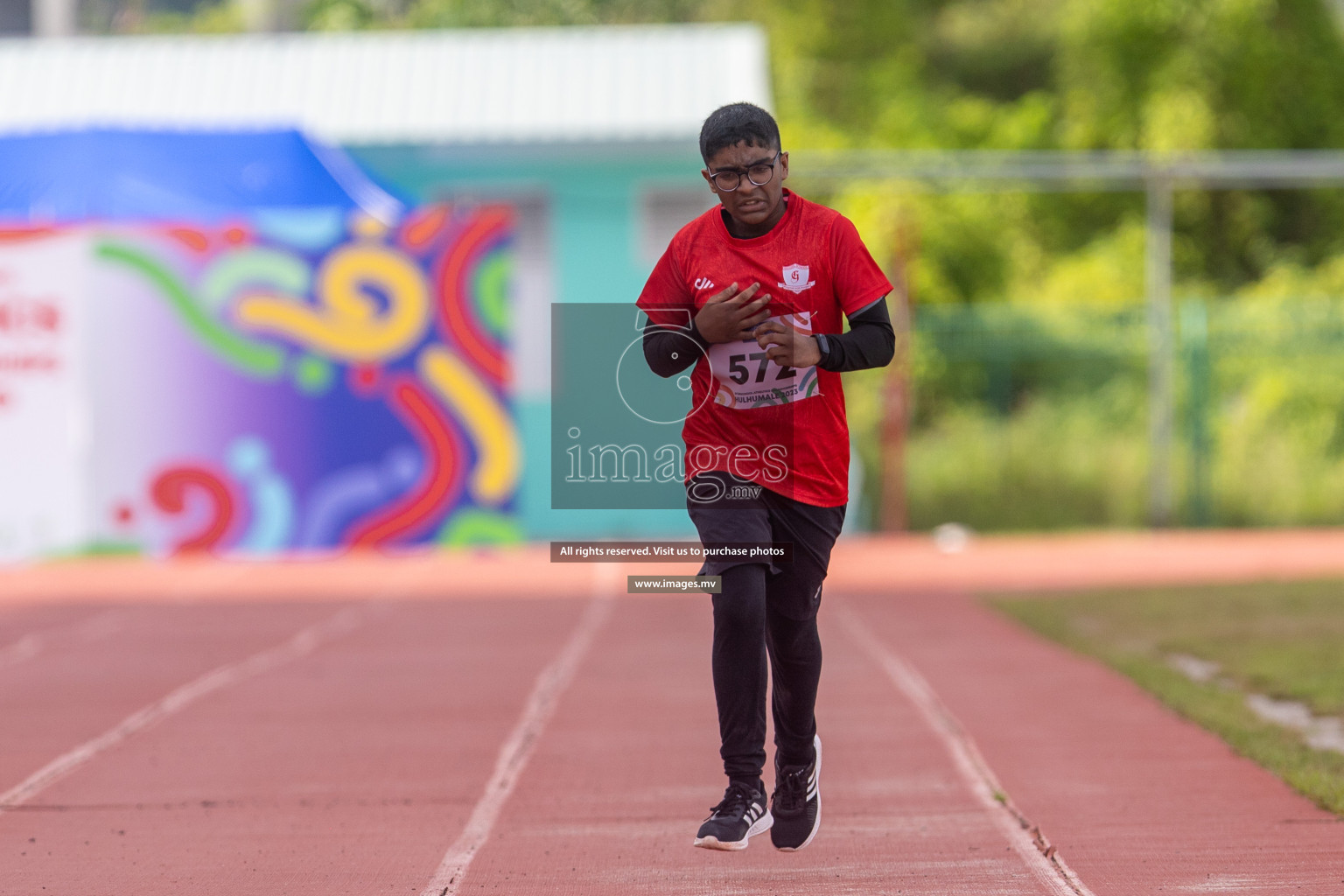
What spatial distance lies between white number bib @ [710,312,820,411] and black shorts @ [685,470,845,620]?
0.69 ft

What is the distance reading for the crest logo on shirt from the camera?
4.37m

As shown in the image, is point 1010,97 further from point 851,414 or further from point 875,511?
point 875,511

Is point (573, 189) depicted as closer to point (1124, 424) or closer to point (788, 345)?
point (1124, 424)

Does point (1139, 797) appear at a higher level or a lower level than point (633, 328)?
lower

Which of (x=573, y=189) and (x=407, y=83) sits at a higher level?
(x=407, y=83)

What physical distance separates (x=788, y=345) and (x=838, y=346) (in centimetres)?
14

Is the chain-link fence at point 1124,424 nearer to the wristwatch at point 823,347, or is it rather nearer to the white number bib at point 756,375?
the white number bib at point 756,375

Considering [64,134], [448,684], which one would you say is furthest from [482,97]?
[448,684]

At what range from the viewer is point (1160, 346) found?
55.9 feet

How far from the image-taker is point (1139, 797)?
563cm

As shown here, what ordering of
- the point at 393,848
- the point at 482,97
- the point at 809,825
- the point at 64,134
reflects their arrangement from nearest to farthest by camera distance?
the point at 809,825 → the point at 393,848 → the point at 64,134 → the point at 482,97

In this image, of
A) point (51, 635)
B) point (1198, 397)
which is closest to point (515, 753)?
point (51, 635)

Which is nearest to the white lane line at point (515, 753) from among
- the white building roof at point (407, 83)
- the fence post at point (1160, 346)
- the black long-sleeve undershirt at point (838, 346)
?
Answer: the black long-sleeve undershirt at point (838, 346)

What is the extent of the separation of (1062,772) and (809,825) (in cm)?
174
